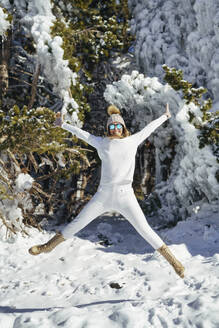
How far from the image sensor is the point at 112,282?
3.98 m

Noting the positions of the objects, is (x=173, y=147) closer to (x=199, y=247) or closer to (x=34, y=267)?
(x=199, y=247)

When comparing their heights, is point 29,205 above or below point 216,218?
above

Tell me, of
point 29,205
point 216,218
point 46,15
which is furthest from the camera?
point 46,15

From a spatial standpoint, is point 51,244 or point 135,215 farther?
point 51,244

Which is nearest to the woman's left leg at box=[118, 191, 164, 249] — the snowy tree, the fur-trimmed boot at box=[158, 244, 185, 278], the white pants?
the white pants

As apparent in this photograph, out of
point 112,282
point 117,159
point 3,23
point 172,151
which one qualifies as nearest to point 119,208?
point 117,159

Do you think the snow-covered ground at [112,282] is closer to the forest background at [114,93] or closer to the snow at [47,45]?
the forest background at [114,93]

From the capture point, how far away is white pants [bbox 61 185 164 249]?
3090mm

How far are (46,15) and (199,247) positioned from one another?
544 centimetres

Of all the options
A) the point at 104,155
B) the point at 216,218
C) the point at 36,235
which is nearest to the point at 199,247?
the point at 216,218

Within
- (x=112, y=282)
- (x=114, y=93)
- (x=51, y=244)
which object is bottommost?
(x=112, y=282)

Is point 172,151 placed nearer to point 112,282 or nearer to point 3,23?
point 112,282

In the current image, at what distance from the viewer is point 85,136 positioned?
10.9 ft

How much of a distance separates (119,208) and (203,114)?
312 cm
